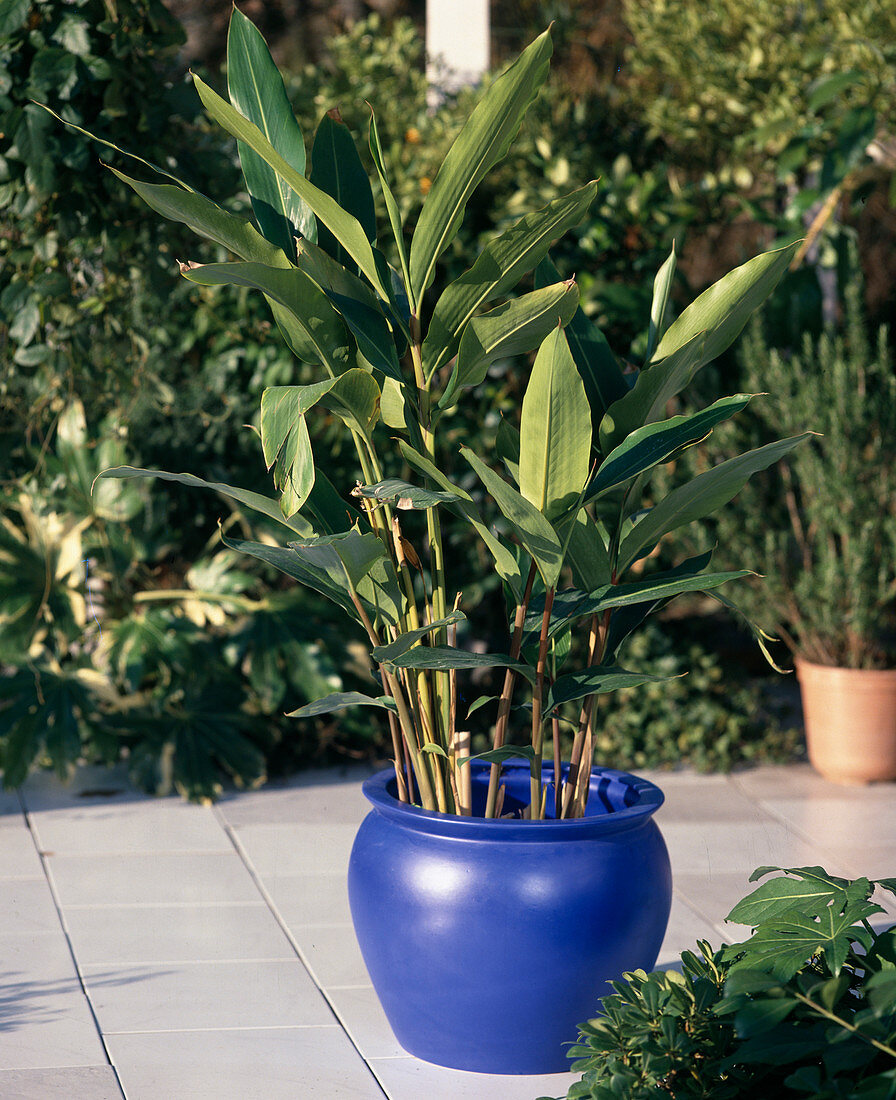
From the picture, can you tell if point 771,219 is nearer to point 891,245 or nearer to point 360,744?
point 891,245

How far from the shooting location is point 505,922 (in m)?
2.12

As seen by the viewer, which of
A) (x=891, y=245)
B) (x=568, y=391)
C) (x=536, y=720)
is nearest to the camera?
(x=568, y=391)

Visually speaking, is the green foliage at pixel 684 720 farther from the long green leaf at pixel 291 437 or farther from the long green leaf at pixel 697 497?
the long green leaf at pixel 291 437

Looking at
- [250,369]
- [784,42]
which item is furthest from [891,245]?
[250,369]

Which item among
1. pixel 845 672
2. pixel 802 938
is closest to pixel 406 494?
pixel 802 938

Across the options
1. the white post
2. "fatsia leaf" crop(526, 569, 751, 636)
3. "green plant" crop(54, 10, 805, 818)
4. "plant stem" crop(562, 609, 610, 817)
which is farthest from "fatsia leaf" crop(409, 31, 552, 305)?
the white post

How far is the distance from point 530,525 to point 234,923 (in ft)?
4.80

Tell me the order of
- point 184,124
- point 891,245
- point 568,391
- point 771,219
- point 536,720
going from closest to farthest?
point 568,391 → point 536,720 → point 184,124 → point 771,219 → point 891,245

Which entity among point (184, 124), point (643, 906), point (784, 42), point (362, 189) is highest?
point (784, 42)

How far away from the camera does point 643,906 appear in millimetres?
2199

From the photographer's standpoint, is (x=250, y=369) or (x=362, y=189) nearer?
(x=362, y=189)

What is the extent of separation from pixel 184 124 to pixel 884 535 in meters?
2.51

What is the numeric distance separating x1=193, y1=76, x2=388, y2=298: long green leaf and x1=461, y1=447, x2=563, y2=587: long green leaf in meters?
0.39

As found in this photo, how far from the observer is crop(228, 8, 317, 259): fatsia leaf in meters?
2.10
